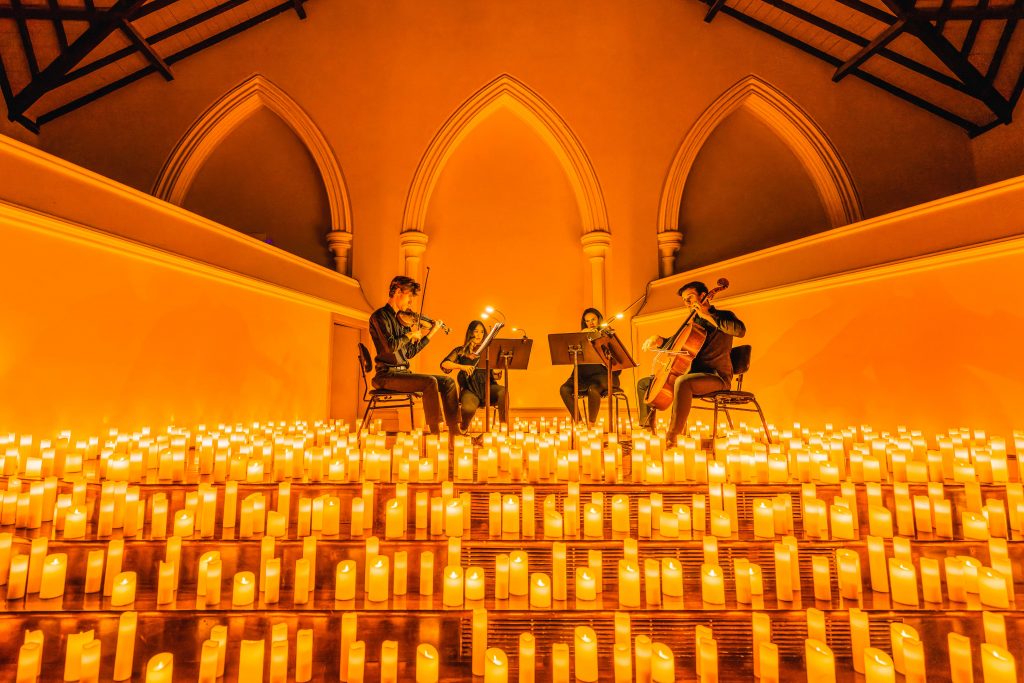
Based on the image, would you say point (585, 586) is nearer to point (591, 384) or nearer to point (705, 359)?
point (705, 359)

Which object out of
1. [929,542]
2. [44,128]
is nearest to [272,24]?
[44,128]

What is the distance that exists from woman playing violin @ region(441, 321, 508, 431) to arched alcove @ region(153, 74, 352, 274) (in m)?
3.54

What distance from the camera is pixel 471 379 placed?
4.53 metres

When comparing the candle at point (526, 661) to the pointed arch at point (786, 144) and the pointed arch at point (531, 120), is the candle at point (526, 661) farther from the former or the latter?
the pointed arch at point (786, 144)

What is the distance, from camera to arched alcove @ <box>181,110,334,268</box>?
7.66 meters

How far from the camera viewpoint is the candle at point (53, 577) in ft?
5.95

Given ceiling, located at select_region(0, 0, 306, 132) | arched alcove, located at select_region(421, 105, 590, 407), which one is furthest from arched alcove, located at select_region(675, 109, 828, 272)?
ceiling, located at select_region(0, 0, 306, 132)

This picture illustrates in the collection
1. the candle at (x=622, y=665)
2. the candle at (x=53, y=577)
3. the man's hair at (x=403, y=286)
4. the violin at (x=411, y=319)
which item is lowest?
the candle at (x=622, y=665)

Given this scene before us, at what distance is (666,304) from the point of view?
6.64 metres

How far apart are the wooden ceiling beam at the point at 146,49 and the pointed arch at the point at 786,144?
6.39 meters

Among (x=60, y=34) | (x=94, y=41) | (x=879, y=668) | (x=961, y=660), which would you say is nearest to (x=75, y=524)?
(x=879, y=668)

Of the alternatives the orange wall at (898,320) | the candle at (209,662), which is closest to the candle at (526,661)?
the candle at (209,662)

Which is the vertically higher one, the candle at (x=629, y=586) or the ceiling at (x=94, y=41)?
the ceiling at (x=94, y=41)

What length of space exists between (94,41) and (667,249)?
262 inches
